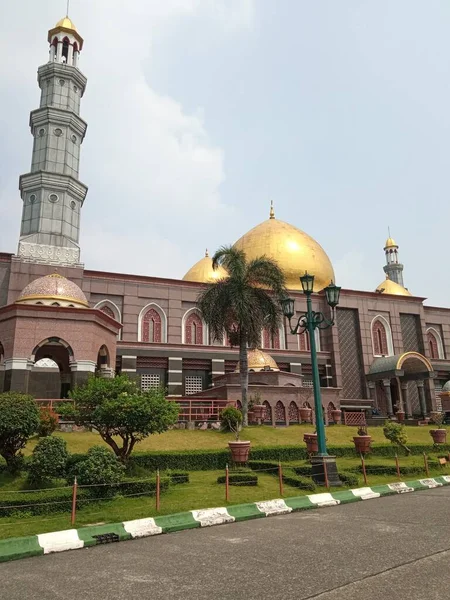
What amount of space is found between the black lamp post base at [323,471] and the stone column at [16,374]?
13.6m

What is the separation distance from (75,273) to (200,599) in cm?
2859

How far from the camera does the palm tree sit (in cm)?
2462

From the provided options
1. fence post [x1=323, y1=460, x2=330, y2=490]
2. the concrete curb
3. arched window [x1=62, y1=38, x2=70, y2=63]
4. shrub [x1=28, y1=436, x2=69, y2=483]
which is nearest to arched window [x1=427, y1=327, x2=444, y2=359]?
the concrete curb

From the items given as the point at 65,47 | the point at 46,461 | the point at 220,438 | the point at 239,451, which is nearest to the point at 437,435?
the point at 220,438

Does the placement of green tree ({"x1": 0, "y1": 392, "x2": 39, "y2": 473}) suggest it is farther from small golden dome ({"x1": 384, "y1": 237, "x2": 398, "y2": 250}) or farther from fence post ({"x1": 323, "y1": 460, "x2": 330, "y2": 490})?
small golden dome ({"x1": 384, "y1": 237, "x2": 398, "y2": 250})

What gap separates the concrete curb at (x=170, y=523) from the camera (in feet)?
27.2

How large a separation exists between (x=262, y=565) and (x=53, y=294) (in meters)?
20.2

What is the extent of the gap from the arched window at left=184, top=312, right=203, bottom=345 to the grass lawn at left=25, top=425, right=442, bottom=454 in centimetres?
1219

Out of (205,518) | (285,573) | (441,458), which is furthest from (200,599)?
(441,458)

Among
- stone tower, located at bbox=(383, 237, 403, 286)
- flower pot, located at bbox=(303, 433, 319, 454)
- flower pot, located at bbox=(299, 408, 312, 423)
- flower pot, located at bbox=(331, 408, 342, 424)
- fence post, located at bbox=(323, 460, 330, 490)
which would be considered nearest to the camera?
fence post, located at bbox=(323, 460, 330, 490)

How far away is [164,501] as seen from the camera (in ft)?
38.8

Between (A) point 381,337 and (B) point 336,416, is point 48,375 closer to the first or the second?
(B) point 336,416

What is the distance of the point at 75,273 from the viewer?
32094 mm

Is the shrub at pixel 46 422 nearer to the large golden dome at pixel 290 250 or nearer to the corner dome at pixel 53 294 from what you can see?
the corner dome at pixel 53 294
